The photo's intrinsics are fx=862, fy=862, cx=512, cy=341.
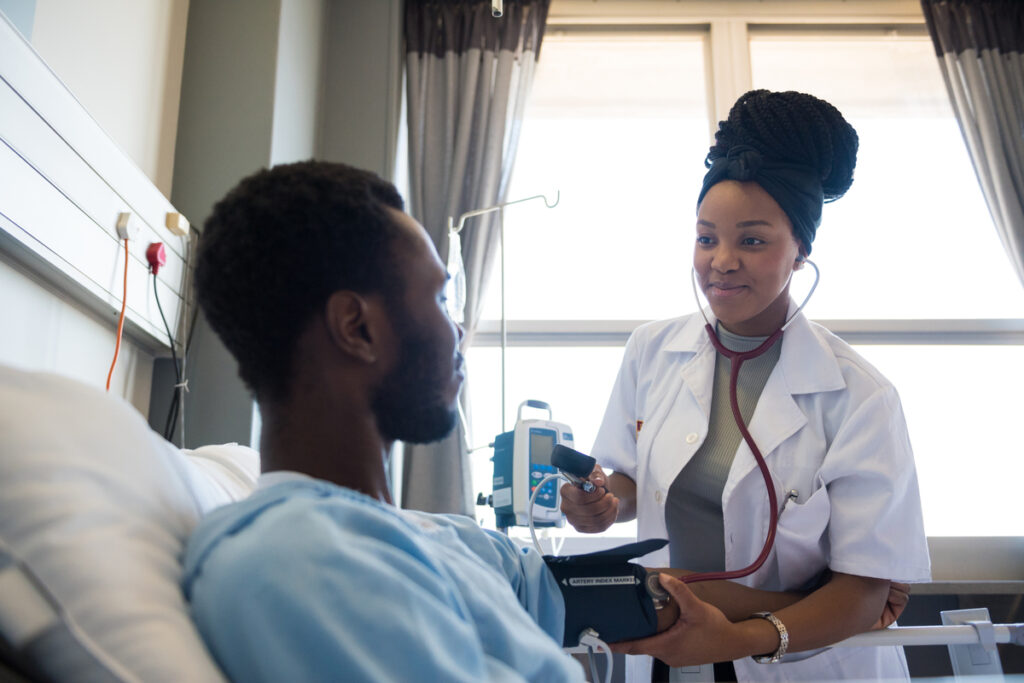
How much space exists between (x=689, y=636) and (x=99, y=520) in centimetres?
76

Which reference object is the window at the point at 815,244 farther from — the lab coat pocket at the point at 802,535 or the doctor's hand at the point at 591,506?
the lab coat pocket at the point at 802,535

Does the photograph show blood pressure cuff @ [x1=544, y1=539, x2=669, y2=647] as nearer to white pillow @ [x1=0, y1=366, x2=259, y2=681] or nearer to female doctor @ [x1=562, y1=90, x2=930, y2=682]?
female doctor @ [x1=562, y1=90, x2=930, y2=682]

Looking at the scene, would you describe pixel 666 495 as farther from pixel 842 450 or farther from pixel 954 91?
pixel 954 91

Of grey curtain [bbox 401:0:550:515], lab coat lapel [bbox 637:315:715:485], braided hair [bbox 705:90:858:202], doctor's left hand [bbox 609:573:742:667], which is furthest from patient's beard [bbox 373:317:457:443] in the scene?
grey curtain [bbox 401:0:550:515]

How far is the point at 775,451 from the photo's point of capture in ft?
Result: 4.60

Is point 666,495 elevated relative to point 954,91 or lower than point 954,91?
lower

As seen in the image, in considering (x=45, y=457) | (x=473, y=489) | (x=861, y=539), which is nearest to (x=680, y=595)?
(x=861, y=539)

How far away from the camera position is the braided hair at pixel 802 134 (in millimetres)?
1408

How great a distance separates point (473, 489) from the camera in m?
2.82

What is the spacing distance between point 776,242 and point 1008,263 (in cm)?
222

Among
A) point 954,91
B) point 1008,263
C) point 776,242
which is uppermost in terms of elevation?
point 954,91

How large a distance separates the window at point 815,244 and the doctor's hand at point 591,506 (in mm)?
1575

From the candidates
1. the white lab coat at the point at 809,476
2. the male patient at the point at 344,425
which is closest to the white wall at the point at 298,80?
the white lab coat at the point at 809,476

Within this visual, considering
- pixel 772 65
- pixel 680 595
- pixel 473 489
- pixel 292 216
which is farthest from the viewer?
pixel 772 65
